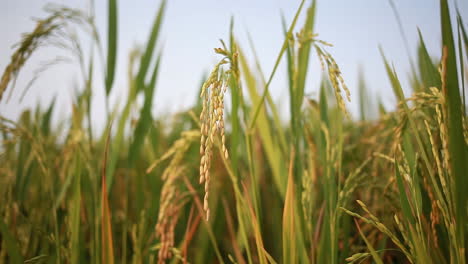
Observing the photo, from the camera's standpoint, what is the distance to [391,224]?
100cm

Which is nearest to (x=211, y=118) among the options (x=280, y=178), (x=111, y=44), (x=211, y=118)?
(x=211, y=118)

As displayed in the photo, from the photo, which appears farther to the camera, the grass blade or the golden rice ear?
the grass blade

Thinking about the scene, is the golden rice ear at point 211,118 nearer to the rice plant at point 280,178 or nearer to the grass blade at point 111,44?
the rice plant at point 280,178

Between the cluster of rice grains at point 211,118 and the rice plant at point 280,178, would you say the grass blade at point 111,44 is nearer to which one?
the rice plant at point 280,178

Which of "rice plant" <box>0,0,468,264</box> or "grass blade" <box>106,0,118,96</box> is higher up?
"grass blade" <box>106,0,118,96</box>

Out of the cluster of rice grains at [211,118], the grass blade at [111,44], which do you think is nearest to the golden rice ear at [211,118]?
the cluster of rice grains at [211,118]

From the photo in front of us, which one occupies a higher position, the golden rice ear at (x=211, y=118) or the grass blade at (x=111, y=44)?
the grass blade at (x=111, y=44)

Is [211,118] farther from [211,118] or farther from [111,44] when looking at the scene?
[111,44]

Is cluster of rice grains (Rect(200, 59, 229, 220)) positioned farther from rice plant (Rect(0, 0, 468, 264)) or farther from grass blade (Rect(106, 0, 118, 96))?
grass blade (Rect(106, 0, 118, 96))

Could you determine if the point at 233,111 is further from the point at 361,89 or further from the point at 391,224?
the point at 361,89

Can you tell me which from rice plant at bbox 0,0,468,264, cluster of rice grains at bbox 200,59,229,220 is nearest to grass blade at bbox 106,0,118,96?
rice plant at bbox 0,0,468,264

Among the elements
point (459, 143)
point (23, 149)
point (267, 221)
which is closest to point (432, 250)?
point (459, 143)

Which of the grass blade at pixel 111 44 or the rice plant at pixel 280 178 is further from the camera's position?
the grass blade at pixel 111 44

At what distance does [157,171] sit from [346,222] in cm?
88
